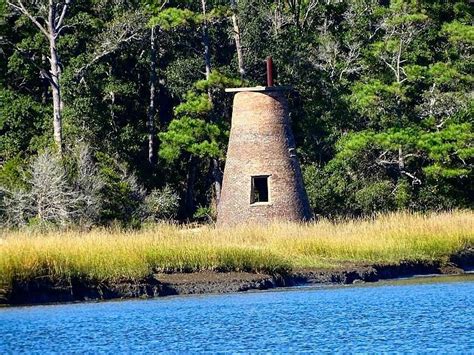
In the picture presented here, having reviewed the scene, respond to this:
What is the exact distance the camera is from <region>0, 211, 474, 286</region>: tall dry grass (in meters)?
25.6

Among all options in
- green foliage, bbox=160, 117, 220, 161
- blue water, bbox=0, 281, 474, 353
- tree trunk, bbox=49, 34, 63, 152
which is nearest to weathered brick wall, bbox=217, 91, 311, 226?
green foliage, bbox=160, 117, 220, 161

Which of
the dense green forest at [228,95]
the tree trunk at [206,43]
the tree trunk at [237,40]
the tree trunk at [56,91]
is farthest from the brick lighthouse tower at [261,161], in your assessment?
the tree trunk at [237,40]

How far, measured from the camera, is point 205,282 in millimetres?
28250

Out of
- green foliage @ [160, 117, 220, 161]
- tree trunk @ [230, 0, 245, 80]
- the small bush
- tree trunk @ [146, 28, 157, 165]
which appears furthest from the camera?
tree trunk @ [146, 28, 157, 165]

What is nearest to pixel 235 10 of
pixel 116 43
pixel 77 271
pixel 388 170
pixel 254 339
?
pixel 116 43

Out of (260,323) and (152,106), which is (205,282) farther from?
(152,106)

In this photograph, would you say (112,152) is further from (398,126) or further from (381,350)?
(381,350)

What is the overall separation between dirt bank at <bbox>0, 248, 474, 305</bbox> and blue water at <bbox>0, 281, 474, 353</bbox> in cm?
48

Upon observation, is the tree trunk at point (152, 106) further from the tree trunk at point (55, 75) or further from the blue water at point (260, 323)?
the blue water at point (260, 323)

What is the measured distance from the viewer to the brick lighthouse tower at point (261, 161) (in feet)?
121

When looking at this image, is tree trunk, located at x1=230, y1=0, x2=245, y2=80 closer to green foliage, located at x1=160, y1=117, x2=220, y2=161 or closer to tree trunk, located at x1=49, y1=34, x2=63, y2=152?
green foliage, located at x1=160, y1=117, x2=220, y2=161

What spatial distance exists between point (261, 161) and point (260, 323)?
14751mm

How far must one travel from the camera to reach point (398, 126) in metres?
42.8

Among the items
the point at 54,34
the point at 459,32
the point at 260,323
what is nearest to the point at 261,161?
the point at 54,34
